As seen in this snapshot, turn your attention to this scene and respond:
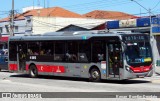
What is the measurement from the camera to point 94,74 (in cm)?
2262

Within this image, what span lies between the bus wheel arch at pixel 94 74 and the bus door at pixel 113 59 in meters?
0.77

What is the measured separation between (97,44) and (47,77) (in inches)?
246

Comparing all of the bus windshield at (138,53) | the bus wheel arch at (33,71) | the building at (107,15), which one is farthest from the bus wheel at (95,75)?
the building at (107,15)

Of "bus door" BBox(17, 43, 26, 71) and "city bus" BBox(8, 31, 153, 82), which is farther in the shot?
"bus door" BBox(17, 43, 26, 71)

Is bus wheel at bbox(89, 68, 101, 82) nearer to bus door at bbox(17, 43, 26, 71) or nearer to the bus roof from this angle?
the bus roof

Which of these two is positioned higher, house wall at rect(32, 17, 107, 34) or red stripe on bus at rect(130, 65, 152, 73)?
house wall at rect(32, 17, 107, 34)

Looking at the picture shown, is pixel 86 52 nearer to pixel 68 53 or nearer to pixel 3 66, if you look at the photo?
pixel 68 53

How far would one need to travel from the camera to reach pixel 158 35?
135 ft

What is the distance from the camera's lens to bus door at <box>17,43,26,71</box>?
27478 mm

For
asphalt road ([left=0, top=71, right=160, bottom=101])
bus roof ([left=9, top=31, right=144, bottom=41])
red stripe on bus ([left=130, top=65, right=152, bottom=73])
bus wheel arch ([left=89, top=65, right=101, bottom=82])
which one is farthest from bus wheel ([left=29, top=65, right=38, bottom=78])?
red stripe on bus ([left=130, top=65, right=152, bottom=73])

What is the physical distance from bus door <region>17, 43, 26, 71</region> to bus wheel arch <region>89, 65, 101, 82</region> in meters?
6.34

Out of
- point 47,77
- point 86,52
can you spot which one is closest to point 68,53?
point 86,52

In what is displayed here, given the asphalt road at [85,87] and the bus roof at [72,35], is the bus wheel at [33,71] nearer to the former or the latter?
the asphalt road at [85,87]

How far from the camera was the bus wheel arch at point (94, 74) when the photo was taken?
22.4 metres
